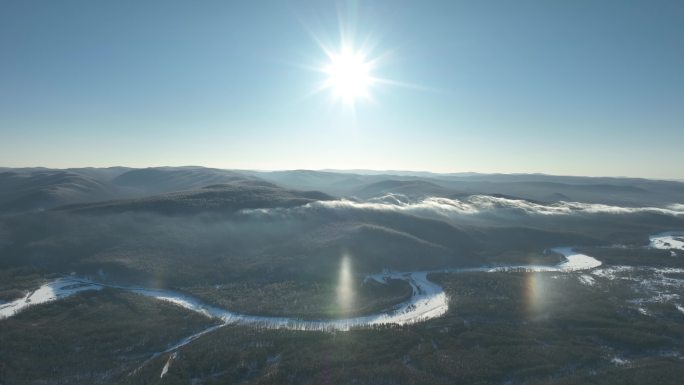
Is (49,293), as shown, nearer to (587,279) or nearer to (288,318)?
(288,318)

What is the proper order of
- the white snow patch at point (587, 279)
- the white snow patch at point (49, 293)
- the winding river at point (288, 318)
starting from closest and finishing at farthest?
1. the winding river at point (288, 318)
2. the white snow patch at point (49, 293)
3. the white snow patch at point (587, 279)

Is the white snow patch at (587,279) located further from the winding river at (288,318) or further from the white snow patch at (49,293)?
the white snow patch at (49,293)

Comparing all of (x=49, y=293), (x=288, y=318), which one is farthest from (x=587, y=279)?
(x=49, y=293)

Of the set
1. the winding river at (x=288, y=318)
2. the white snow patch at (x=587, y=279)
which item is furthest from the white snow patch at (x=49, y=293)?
the white snow patch at (x=587, y=279)

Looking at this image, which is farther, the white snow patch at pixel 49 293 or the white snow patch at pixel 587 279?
the white snow patch at pixel 587 279

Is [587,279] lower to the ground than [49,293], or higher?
lower

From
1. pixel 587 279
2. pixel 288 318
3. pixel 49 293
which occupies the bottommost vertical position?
pixel 587 279

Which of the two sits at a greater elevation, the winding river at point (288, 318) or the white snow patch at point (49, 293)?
the white snow patch at point (49, 293)

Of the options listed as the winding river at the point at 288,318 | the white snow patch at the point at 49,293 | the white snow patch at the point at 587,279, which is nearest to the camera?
the winding river at the point at 288,318

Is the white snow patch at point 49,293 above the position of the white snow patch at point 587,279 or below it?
above

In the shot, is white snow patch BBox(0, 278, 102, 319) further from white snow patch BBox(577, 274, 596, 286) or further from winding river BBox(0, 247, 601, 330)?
white snow patch BBox(577, 274, 596, 286)

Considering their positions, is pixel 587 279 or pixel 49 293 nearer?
pixel 49 293

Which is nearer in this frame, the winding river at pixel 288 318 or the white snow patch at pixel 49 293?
the winding river at pixel 288 318

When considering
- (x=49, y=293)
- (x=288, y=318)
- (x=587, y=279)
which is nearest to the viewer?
(x=288, y=318)
